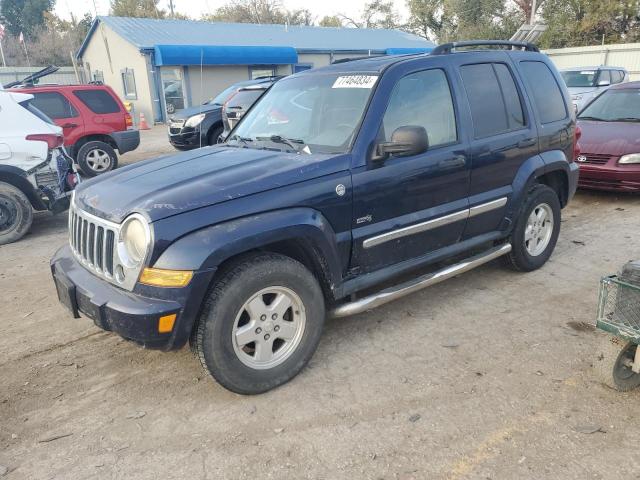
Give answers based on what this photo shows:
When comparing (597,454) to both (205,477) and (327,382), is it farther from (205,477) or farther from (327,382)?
(205,477)

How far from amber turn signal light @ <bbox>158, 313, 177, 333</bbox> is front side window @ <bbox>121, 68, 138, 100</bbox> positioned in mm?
23403

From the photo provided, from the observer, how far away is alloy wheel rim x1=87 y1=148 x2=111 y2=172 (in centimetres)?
1091

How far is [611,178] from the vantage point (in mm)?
7277

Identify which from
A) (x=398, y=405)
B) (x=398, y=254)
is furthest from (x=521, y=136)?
(x=398, y=405)

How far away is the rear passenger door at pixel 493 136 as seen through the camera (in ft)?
13.5

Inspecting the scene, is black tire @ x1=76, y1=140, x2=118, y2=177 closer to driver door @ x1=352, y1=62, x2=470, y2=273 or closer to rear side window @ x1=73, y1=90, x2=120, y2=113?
rear side window @ x1=73, y1=90, x2=120, y2=113

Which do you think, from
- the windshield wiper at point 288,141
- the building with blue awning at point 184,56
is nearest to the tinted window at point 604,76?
the building with blue awning at point 184,56

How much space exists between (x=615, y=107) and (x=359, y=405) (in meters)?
7.47

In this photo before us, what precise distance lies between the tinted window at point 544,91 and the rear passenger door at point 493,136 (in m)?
0.22

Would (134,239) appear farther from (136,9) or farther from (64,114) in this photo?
(136,9)

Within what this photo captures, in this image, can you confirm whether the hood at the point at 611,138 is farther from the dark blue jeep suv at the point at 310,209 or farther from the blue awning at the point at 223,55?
the blue awning at the point at 223,55

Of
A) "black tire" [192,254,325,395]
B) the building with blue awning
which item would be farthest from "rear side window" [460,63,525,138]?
the building with blue awning

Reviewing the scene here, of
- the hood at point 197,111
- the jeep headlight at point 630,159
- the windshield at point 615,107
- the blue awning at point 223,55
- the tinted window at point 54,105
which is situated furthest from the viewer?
the blue awning at point 223,55

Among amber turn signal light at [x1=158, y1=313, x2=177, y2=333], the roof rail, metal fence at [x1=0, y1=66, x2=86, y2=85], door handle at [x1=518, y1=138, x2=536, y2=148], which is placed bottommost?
amber turn signal light at [x1=158, y1=313, x2=177, y2=333]
